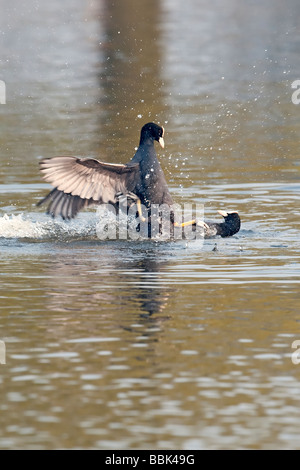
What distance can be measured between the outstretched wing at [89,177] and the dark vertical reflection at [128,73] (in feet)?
12.7

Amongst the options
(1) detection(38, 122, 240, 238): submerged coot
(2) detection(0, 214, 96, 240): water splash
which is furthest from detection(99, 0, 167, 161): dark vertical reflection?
(1) detection(38, 122, 240, 238): submerged coot

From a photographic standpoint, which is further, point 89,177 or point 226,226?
point 89,177

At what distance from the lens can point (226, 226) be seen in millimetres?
10039

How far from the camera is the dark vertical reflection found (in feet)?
54.4

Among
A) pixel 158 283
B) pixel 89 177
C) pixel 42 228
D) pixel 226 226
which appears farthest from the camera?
pixel 42 228

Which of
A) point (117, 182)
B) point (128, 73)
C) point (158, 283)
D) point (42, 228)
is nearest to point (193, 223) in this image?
point (117, 182)

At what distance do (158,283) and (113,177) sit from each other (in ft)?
7.47

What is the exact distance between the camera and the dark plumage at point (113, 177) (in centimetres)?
1011

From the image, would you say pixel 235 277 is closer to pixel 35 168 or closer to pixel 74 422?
pixel 74 422

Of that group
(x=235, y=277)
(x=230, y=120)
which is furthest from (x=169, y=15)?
(x=235, y=277)

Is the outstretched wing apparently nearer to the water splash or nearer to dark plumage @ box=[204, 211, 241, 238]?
the water splash

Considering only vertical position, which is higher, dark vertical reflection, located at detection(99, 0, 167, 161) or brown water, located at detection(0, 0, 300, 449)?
dark vertical reflection, located at detection(99, 0, 167, 161)

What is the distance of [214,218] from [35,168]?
11.7ft

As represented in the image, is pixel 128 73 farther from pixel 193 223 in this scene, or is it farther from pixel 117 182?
pixel 193 223
